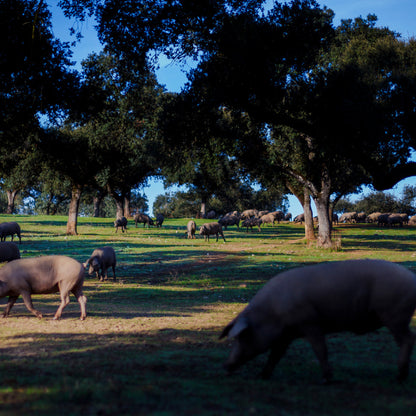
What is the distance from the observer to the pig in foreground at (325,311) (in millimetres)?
5719

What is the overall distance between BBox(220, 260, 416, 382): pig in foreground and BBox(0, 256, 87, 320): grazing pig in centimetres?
567

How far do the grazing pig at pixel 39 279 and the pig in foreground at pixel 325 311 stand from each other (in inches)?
223

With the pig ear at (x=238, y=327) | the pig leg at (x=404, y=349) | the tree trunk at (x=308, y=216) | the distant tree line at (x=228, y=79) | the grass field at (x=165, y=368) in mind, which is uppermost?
the distant tree line at (x=228, y=79)

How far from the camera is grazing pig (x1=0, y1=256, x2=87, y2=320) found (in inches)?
408

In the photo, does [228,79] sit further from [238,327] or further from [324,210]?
[324,210]

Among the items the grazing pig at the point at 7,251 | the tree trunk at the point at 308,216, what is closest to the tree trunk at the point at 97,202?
the tree trunk at the point at 308,216

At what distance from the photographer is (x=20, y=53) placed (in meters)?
15.5

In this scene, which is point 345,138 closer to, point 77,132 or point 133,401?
point 133,401

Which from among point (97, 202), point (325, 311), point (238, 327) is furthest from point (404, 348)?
point (97, 202)

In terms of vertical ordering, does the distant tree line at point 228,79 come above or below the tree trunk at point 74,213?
above

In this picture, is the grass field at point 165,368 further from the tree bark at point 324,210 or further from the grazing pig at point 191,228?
the grazing pig at point 191,228

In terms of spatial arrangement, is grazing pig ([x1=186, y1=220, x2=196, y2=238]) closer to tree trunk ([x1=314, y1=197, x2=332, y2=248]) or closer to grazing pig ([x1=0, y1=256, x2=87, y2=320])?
tree trunk ([x1=314, y1=197, x2=332, y2=248])

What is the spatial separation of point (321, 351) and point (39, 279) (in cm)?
730

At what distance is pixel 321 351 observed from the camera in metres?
5.59
